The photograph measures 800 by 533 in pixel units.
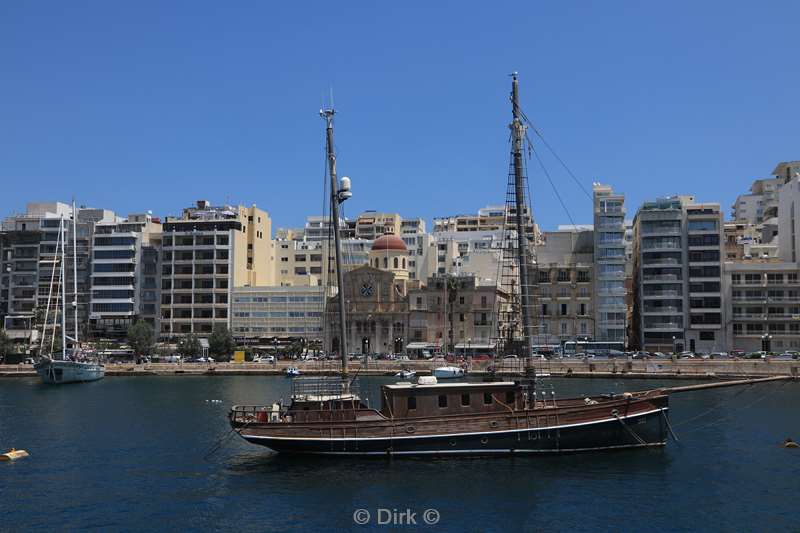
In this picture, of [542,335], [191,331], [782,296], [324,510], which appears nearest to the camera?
[324,510]

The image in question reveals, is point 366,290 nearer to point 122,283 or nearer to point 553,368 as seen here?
point 553,368

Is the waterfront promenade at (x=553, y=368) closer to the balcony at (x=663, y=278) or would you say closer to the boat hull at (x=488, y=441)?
the balcony at (x=663, y=278)

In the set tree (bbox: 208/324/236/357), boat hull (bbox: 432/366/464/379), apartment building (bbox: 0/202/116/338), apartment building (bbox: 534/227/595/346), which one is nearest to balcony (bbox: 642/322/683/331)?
apartment building (bbox: 534/227/595/346)

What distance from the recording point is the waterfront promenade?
98312 mm

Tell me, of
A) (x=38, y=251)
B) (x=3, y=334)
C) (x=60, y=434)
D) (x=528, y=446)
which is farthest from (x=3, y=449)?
(x=38, y=251)

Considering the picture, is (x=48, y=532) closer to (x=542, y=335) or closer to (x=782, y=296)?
(x=542, y=335)

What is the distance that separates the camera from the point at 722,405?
226 feet

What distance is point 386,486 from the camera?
129 feet

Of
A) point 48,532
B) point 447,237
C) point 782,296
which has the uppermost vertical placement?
point 447,237

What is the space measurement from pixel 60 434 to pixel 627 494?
38.1 m

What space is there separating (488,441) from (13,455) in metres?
27.1

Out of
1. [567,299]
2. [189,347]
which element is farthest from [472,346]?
[189,347]

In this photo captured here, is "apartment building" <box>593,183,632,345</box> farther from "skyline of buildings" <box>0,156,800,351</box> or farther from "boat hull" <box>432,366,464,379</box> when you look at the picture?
Result: "boat hull" <box>432,366,464,379</box>

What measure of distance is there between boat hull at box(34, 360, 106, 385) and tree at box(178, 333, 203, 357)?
2238 centimetres
